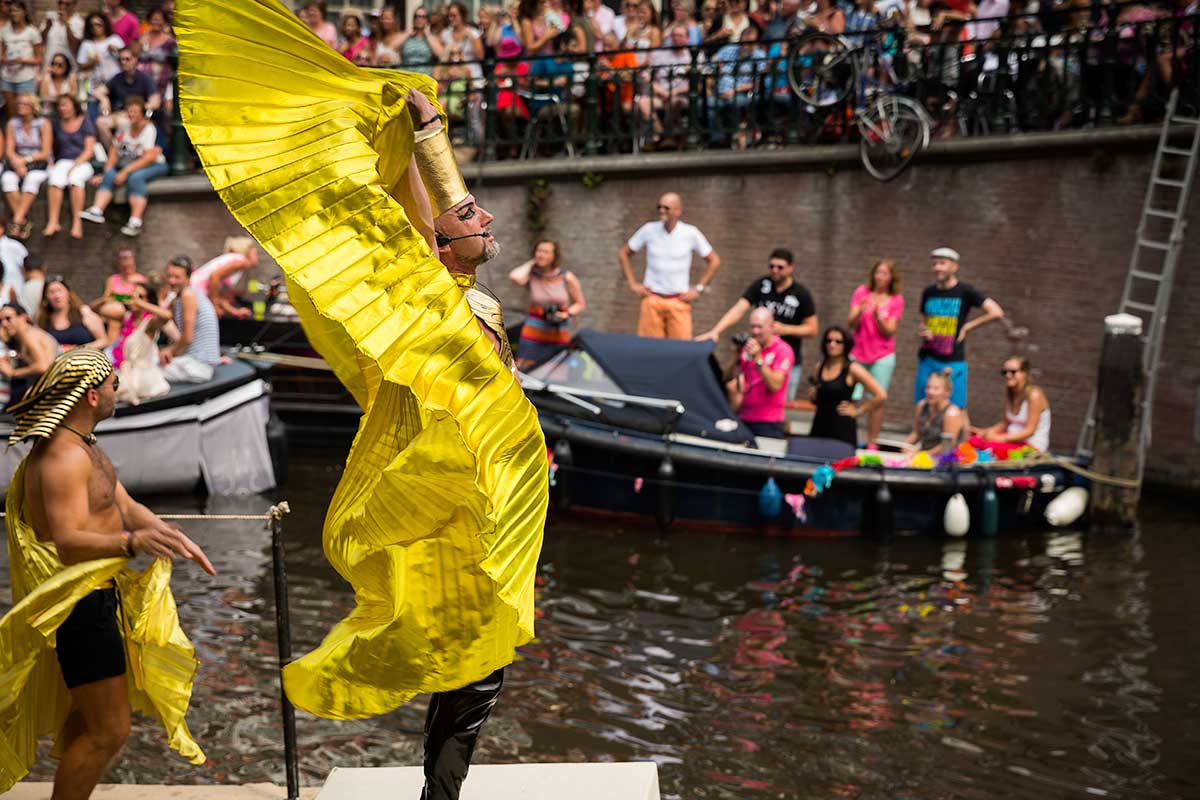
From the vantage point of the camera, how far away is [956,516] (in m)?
11.7

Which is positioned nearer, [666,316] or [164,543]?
[164,543]

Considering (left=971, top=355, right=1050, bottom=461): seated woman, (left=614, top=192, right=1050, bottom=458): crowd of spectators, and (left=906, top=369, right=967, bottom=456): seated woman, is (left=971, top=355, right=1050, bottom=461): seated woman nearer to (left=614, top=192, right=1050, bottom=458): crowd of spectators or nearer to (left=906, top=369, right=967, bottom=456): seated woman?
(left=614, top=192, right=1050, bottom=458): crowd of spectators

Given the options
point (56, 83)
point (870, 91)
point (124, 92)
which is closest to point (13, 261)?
point (124, 92)

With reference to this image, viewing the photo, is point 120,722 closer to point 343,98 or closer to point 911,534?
point 343,98

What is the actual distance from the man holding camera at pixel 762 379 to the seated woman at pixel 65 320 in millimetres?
5274

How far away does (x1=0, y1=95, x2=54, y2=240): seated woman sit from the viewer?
1858cm

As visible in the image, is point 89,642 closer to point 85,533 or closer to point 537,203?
point 85,533

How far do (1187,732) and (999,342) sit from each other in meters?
7.44

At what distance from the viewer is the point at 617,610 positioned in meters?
9.98

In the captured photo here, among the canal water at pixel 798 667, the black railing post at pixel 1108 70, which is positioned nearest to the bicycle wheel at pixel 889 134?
the black railing post at pixel 1108 70

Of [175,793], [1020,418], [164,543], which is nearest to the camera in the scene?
[164,543]

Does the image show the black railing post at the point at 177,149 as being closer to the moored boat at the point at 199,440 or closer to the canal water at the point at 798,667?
the moored boat at the point at 199,440

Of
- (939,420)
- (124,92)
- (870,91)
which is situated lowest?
(939,420)

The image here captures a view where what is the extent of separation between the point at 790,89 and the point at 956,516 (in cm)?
610
